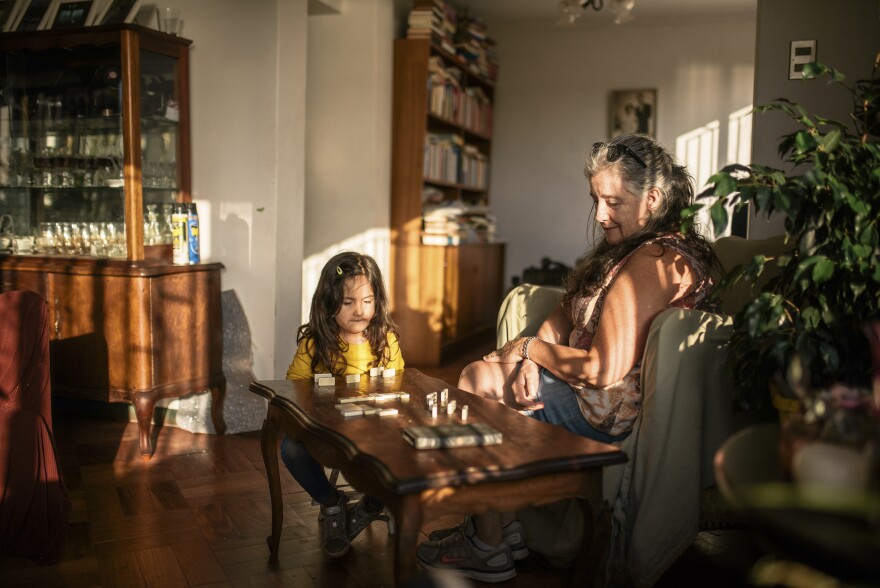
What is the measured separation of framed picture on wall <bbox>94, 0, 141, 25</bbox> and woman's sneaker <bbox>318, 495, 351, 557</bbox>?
233 cm

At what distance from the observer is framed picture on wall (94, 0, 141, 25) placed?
3.49 meters

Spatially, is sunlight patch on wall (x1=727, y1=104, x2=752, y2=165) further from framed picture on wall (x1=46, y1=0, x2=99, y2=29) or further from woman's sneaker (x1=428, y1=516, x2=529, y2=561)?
woman's sneaker (x1=428, y1=516, x2=529, y2=561)

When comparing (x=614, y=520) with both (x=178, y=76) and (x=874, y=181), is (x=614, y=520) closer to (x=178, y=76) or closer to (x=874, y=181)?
(x=874, y=181)

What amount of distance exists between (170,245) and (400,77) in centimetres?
206

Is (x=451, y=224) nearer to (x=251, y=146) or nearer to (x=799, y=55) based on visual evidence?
(x=251, y=146)

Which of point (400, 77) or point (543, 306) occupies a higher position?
point (400, 77)

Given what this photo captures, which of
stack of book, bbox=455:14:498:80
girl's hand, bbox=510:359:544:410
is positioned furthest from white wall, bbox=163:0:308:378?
stack of book, bbox=455:14:498:80

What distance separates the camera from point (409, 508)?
150 centimetres

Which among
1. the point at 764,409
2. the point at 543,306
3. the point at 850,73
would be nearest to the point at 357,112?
the point at 543,306

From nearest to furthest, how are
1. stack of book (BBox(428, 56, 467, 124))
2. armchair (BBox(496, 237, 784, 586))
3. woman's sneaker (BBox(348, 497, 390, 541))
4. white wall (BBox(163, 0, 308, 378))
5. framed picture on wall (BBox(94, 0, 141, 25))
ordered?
armchair (BBox(496, 237, 784, 586)), woman's sneaker (BBox(348, 497, 390, 541)), framed picture on wall (BBox(94, 0, 141, 25)), white wall (BBox(163, 0, 308, 378)), stack of book (BBox(428, 56, 467, 124))

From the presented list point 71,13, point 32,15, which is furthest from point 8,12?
point 71,13

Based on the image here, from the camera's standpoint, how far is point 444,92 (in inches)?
226

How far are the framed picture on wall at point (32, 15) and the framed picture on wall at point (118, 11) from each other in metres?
0.31

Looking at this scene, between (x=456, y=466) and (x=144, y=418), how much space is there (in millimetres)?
2219
